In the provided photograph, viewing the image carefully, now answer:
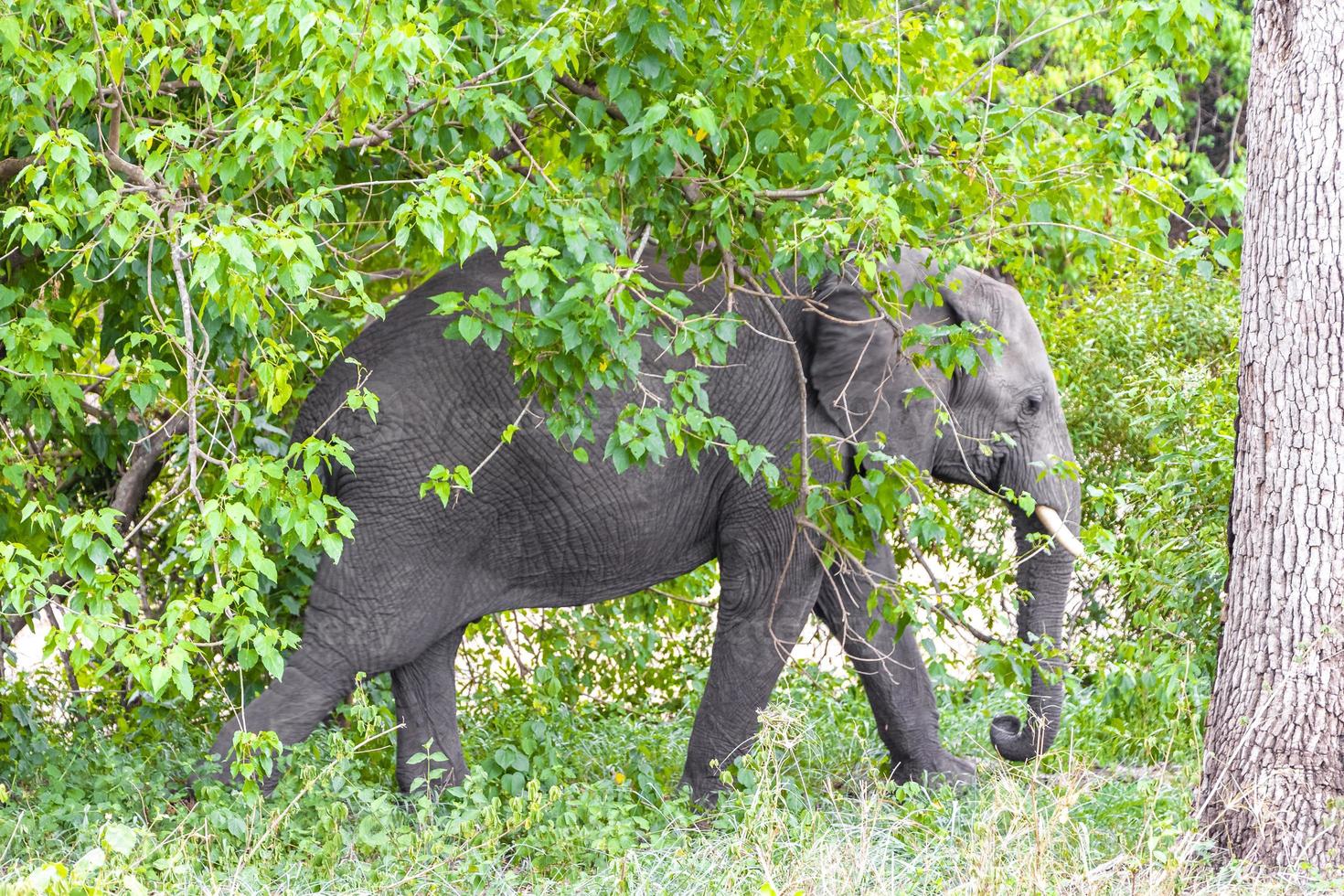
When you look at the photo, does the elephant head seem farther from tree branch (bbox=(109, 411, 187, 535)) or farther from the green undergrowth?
tree branch (bbox=(109, 411, 187, 535))

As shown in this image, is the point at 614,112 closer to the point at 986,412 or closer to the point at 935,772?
the point at 986,412

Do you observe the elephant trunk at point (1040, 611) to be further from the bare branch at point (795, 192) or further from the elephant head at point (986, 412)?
the bare branch at point (795, 192)

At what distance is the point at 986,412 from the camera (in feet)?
18.6

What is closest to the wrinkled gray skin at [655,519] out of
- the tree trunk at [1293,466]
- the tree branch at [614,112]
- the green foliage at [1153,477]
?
the green foliage at [1153,477]

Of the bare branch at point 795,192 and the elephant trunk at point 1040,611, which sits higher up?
the bare branch at point 795,192

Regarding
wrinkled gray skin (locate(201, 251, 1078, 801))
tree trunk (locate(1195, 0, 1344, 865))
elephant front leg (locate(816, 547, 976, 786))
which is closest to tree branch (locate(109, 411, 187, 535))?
wrinkled gray skin (locate(201, 251, 1078, 801))

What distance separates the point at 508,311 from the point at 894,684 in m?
2.19

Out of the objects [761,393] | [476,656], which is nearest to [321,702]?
[761,393]

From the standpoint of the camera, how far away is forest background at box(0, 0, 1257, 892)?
12.9 ft

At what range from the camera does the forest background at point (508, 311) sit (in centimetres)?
393

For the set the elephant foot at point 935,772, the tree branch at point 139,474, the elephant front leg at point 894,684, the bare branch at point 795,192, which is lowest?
the elephant foot at point 935,772

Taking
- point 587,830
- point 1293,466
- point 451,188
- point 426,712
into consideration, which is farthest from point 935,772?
point 451,188

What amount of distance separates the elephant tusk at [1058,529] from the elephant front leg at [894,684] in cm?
56

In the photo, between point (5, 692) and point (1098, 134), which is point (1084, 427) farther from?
point (5, 692)
